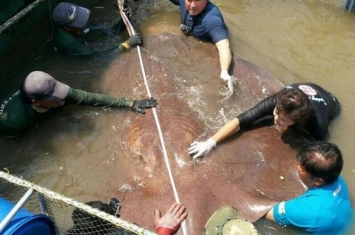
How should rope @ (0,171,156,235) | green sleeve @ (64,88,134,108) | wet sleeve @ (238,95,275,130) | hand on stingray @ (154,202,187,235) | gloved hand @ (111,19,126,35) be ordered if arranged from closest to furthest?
rope @ (0,171,156,235), hand on stingray @ (154,202,187,235), wet sleeve @ (238,95,275,130), green sleeve @ (64,88,134,108), gloved hand @ (111,19,126,35)

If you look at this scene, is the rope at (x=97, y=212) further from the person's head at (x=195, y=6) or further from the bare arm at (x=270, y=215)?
the person's head at (x=195, y=6)

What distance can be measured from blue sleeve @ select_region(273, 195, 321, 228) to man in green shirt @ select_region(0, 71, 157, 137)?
1.81m

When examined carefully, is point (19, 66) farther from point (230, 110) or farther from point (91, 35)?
point (230, 110)

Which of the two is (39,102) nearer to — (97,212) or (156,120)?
(156,120)

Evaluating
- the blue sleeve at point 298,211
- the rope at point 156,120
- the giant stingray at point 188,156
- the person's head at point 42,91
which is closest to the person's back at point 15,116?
the person's head at point 42,91

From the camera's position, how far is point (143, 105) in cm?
496

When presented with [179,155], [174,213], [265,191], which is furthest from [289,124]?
[174,213]

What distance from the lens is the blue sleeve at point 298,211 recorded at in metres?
4.03

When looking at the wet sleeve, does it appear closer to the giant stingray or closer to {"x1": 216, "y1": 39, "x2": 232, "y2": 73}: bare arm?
the giant stingray

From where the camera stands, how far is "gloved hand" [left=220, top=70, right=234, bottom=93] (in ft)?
17.6

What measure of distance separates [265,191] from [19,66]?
3972 mm

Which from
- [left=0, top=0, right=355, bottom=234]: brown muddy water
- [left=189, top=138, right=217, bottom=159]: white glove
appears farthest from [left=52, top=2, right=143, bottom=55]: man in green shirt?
[left=189, top=138, right=217, bottom=159]: white glove

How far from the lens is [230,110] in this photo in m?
5.23

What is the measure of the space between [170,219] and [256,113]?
5.54 ft
